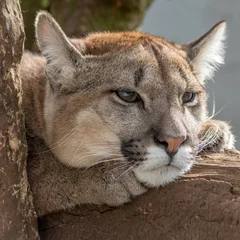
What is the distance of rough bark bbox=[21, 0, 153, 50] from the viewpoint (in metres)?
6.68

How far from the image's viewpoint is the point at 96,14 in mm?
6711

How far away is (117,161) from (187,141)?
1.29 feet

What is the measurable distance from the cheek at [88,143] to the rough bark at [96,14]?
10.0 ft

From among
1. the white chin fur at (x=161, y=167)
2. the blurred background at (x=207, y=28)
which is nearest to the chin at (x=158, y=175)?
the white chin fur at (x=161, y=167)

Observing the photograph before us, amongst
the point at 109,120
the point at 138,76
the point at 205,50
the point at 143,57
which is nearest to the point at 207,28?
the point at 205,50

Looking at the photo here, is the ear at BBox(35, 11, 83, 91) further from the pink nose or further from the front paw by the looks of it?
the front paw

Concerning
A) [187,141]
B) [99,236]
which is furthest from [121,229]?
[187,141]

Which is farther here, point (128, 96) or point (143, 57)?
point (143, 57)

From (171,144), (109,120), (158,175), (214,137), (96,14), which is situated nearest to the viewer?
(171,144)

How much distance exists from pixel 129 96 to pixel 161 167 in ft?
1.52

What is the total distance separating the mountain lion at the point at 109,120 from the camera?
3539 millimetres

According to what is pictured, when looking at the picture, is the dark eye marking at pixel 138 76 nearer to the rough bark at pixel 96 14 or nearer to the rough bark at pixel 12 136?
the rough bark at pixel 12 136

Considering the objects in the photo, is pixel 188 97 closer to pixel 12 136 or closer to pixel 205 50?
pixel 205 50

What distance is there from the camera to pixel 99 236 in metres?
3.75
